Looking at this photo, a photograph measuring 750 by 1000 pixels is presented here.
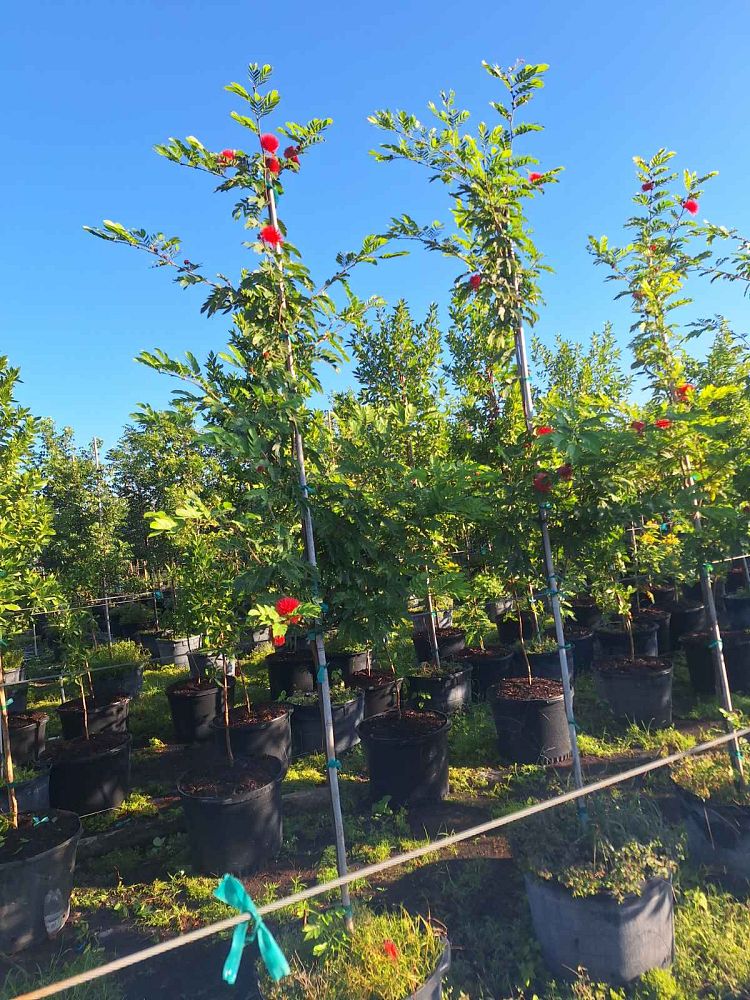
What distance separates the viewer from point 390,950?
8.29 ft

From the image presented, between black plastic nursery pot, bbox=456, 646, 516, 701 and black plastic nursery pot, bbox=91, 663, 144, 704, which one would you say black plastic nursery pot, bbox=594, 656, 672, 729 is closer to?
black plastic nursery pot, bbox=456, 646, 516, 701

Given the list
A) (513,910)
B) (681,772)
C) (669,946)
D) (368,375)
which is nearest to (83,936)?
(513,910)

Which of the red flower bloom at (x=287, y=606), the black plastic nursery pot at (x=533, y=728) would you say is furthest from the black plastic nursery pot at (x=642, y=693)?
the red flower bloom at (x=287, y=606)

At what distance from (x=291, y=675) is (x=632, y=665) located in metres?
4.52

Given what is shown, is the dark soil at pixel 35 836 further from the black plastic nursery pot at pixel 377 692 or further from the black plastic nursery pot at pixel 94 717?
the black plastic nursery pot at pixel 377 692

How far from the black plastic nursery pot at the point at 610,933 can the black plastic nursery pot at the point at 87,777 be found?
13.7ft

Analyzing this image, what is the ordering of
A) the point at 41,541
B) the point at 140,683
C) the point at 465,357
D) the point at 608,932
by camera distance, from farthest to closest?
the point at 140,683 < the point at 465,357 < the point at 41,541 < the point at 608,932

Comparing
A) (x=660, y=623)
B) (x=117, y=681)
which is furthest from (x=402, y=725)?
(x=117, y=681)

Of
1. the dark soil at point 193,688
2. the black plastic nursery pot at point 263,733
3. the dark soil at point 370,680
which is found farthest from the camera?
the dark soil at point 193,688

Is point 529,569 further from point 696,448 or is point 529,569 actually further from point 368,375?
point 368,375

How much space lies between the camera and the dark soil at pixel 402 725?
16.1 ft

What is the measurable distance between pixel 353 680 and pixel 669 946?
15.7 feet

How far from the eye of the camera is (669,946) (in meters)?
2.91

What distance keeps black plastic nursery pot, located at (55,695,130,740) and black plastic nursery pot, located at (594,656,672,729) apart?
5570mm
